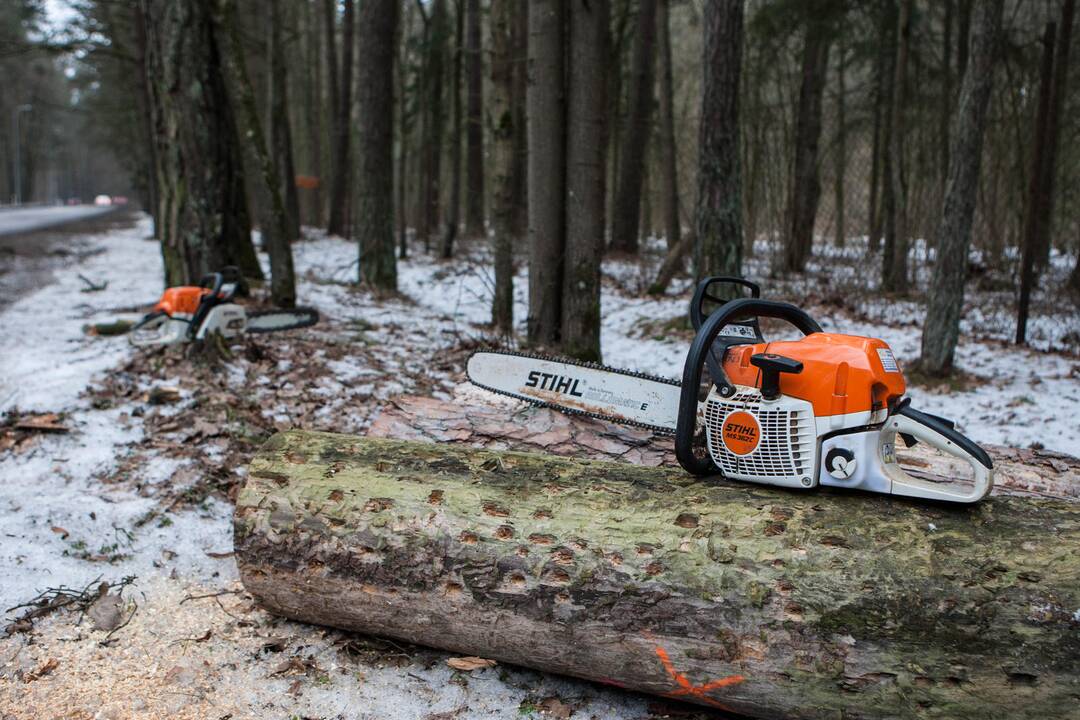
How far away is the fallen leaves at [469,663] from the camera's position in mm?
2227

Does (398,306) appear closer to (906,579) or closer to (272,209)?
(272,209)

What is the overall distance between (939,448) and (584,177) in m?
3.48

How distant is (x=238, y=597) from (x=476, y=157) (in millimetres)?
13159

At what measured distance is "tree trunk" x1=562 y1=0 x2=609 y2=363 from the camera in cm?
475

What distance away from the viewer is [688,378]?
2.05 metres

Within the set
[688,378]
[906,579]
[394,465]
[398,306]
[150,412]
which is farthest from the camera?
[398,306]

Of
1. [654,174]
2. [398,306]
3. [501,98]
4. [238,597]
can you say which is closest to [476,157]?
[654,174]

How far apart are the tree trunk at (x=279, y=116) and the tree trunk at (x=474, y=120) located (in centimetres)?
312

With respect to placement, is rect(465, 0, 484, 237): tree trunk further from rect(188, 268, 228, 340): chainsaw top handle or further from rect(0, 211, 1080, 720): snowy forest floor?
rect(188, 268, 228, 340): chainsaw top handle

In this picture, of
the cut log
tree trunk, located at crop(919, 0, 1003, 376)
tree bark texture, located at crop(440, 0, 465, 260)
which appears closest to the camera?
the cut log

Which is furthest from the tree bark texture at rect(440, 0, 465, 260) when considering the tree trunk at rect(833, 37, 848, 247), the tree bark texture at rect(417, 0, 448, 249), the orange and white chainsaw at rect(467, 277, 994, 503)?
the orange and white chainsaw at rect(467, 277, 994, 503)

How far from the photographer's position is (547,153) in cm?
495

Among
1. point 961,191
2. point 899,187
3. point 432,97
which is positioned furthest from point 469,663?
point 432,97

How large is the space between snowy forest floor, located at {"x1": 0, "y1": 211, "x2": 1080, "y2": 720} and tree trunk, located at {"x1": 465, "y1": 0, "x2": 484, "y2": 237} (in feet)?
14.7
